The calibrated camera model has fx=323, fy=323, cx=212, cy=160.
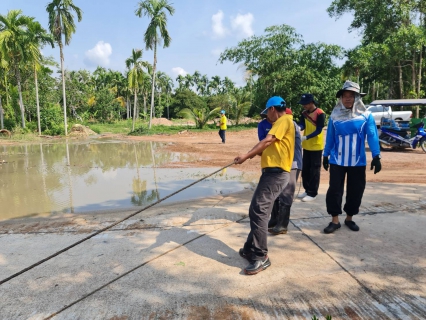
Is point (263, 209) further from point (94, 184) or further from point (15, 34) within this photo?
point (15, 34)

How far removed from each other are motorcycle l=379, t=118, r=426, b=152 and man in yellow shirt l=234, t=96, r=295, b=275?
33.6 ft

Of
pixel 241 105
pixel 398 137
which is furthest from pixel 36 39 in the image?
pixel 398 137

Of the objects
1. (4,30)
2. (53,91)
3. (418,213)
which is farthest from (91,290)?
(53,91)

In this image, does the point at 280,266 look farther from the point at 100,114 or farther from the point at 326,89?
the point at 100,114

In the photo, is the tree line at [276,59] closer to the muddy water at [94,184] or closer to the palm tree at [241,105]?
the palm tree at [241,105]

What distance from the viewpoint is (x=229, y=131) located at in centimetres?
2502

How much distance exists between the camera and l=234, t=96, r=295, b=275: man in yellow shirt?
Result: 9.52 feet

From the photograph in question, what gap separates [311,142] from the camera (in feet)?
16.5

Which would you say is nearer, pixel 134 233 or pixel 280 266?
pixel 280 266

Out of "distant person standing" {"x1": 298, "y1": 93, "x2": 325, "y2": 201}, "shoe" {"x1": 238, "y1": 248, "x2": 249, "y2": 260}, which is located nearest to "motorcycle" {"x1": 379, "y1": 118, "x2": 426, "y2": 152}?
"distant person standing" {"x1": 298, "y1": 93, "x2": 325, "y2": 201}

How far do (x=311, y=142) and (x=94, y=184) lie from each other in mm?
5841

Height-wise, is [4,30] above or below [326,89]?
above

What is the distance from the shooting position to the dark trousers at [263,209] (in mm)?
2934

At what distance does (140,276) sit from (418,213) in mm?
3742
